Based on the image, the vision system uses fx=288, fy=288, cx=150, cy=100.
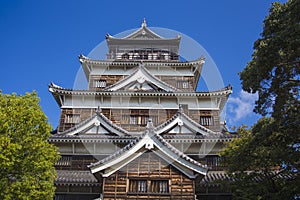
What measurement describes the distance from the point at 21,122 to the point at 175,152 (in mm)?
7260

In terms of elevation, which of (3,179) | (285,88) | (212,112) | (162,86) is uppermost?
(162,86)

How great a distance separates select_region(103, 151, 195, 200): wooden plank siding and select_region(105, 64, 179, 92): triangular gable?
10.3 m

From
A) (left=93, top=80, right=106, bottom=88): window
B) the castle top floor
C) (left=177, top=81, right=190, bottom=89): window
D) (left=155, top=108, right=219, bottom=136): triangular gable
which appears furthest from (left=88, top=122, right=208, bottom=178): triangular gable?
the castle top floor

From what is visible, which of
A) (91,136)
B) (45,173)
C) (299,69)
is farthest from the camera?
(91,136)

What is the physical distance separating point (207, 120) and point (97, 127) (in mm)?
8724

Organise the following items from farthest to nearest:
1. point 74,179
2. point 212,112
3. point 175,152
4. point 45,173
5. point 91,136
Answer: point 212,112, point 91,136, point 74,179, point 175,152, point 45,173

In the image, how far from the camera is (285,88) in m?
11.4

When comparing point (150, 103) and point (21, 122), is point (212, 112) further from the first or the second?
point (21, 122)

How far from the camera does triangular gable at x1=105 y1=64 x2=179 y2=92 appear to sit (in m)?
24.3

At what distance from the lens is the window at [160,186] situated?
14273 millimetres

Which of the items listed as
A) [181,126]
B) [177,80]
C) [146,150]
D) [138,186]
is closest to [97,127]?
[181,126]

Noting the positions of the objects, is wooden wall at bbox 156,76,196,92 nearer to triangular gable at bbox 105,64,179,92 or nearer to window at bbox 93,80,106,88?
triangular gable at bbox 105,64,179,92

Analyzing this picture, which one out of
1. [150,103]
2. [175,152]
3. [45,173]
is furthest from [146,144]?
[150,103]

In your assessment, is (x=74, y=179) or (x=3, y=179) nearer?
(x=3, y=179)
